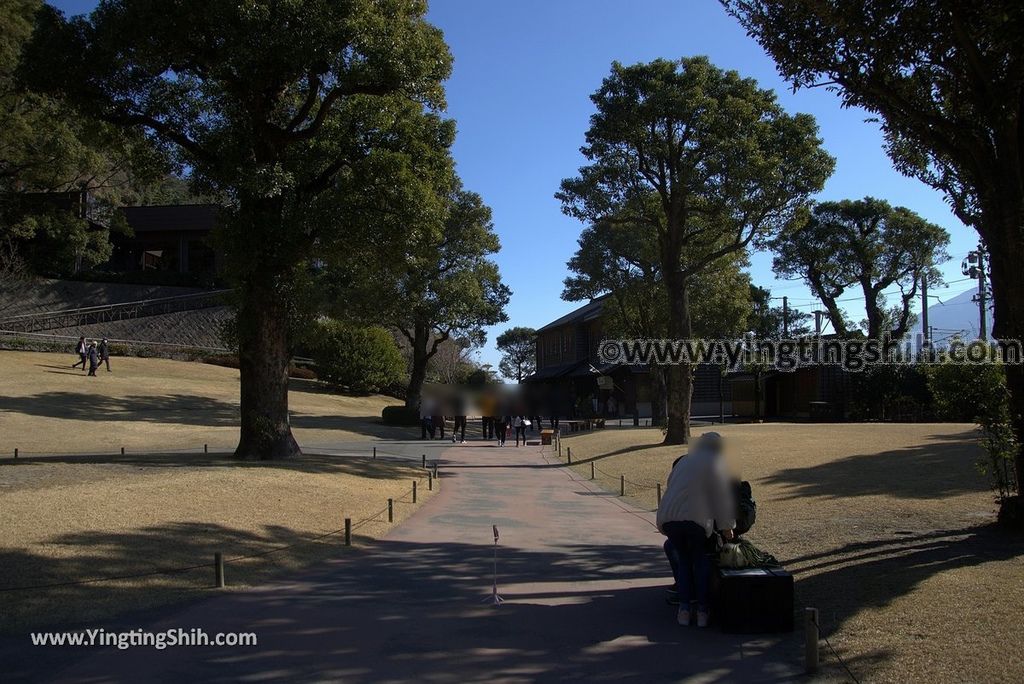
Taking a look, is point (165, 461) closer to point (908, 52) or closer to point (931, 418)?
point (908, 52)

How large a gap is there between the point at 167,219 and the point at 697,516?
5702cm

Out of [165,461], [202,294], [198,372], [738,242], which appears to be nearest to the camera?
[165,461]

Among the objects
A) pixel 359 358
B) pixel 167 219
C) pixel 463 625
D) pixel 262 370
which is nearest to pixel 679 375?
→ pixel 262 370

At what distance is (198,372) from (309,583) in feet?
126

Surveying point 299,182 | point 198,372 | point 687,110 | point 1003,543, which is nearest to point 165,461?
point 299,182

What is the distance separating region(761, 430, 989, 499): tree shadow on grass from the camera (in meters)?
13.0

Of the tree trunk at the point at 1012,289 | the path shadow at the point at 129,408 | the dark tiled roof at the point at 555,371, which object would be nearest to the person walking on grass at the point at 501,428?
the path shadow at the point at 129,408

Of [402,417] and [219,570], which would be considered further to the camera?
[402,417]

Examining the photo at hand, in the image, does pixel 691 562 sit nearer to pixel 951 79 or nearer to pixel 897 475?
pixel 951 79

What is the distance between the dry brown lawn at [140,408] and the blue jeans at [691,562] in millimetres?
19385

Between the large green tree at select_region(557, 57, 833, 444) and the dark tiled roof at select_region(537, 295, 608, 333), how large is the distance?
2355 cm

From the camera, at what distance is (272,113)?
54.5ft

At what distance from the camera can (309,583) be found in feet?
26.1

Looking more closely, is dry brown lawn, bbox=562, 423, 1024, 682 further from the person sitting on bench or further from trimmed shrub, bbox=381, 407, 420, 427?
trimmed shrub, bbox=381, 407, 420, 427
